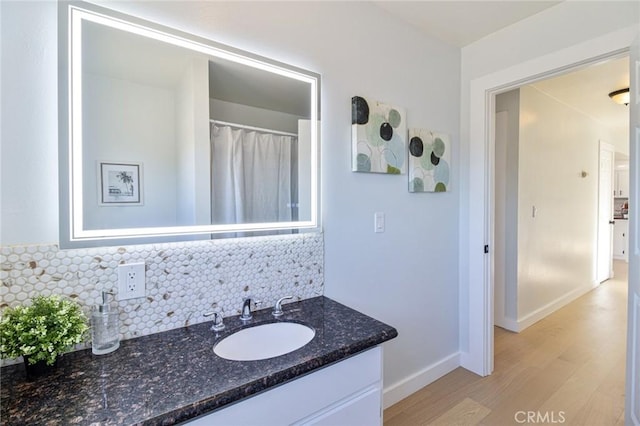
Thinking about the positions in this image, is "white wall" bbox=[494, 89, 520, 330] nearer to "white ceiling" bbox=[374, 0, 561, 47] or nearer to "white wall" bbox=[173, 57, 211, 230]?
"white ceiling" bbox=[374, 0, 561, 47]

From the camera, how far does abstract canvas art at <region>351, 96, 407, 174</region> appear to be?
1.64 m

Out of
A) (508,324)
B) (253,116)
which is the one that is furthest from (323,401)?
(508,324)

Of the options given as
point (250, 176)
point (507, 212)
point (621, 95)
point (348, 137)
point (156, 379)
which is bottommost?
point (156, 379)

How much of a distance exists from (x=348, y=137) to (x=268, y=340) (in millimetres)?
1108

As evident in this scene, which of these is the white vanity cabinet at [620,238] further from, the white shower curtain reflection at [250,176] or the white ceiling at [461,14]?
the white shower curtain reflection at [250,176]

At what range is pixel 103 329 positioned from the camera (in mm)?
975

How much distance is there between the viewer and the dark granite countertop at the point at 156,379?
71 centimetres

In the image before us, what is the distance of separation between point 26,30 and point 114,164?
1.48ft

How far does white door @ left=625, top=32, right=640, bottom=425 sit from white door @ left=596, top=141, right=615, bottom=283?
4035 mm

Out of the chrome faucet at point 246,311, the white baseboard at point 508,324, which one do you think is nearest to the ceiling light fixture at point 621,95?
the white baseboard at point 508,324

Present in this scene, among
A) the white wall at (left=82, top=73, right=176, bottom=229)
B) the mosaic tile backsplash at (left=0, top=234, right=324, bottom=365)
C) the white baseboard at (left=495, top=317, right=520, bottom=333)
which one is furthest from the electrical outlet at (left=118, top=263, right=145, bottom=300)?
the white baseboard at (left=495, top=317, right=520, bottom=333)

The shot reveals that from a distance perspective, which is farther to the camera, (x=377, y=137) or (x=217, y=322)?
(x=377, y=137)

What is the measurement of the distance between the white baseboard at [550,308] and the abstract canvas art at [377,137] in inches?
93.7

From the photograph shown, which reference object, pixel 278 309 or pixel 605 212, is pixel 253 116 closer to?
pixel 278 309
